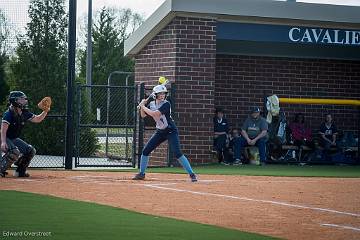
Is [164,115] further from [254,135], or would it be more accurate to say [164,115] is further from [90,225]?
[254,135]

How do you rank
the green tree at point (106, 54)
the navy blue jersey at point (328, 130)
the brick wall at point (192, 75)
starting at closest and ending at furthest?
1. the brick wall at point (192, 75)
2. the navy blue jersey at point (328, 130)
3. the green tree at point (106, 54)

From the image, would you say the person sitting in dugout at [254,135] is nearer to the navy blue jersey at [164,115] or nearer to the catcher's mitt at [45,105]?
the navy blue jersey at [164,115]

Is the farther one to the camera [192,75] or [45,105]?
[192,75]

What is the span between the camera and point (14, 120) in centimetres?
1723

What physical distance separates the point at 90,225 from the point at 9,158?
7639 millimetres

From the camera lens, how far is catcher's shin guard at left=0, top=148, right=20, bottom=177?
1725 centimetres

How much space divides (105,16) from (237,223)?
45.1m

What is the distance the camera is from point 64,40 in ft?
82.1

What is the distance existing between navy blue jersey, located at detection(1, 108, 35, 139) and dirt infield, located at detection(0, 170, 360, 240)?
2.83ft

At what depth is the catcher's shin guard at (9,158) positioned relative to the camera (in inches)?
679

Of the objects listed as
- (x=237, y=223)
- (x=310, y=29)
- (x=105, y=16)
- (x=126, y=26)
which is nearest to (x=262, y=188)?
(x=237, y=223)

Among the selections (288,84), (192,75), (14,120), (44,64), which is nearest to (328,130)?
(288,84)

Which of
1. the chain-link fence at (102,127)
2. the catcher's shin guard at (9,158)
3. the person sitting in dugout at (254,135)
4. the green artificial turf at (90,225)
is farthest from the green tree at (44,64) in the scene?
the green artificial turf at (90,225)

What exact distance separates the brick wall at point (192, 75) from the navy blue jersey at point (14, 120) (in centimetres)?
673
